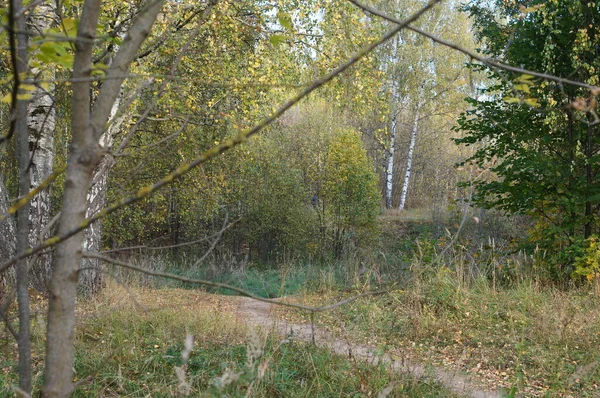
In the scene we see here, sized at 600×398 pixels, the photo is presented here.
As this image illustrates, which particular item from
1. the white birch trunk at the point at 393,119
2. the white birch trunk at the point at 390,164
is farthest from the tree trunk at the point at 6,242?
the white birch trunk at the point at 390,164

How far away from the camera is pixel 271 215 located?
48.3 feet

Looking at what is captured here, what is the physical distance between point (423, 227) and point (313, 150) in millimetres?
4552

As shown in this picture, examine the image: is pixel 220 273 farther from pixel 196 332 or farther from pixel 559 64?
pixel 559 64

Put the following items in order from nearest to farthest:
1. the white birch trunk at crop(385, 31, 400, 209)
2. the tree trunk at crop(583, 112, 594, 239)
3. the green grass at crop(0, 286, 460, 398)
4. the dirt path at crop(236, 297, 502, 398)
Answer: the green grass at crop(0, 286, 460, 398)
the dirt path at crop(236, 297, 502, 398)
the tree trunk at crop(583, 112, 594, 239)
the white birch trunk at crop(385, 31, 400, 209)

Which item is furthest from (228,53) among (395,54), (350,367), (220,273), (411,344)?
(395,54)

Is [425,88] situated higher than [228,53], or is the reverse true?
[425,88]

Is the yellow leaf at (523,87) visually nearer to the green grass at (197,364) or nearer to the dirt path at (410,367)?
the green grass at (197,364)

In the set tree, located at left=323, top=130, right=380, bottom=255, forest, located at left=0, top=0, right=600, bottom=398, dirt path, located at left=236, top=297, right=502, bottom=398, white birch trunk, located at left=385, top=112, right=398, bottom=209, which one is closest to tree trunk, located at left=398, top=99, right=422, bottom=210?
white birch trunk, located at left=385, top=112, right=398, bottom=209

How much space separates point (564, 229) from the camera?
7.57 m

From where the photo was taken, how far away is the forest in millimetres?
1131

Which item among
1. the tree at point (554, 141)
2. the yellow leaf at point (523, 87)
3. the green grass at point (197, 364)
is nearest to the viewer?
the yellow leaf at point (523, 87)

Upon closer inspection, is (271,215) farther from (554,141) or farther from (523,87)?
(523,87)

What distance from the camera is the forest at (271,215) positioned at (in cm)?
113

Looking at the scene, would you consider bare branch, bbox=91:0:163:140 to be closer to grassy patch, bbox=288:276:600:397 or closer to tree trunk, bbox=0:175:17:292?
grassy patch, bbox=288:276:600:397
